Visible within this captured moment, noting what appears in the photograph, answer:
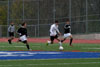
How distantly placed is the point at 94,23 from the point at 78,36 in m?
2.95

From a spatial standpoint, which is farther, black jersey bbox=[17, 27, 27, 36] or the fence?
the fence

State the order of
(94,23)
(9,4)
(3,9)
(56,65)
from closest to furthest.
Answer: (56,65)
(94,23)
(9,4)
(3,9)

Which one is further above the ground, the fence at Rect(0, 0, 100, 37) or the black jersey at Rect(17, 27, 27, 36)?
the fence at Rect(0, 0, 100, 37)

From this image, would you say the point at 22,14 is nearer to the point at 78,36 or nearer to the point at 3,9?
the point at 3,9

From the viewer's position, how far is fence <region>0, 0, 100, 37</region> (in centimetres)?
4034

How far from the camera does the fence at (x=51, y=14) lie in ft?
132

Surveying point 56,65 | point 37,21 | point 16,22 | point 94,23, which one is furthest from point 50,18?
point 56,65

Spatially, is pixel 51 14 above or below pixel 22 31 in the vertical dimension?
above

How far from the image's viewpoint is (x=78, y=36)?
135 feet

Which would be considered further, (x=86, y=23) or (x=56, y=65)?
(x=86, y=23)

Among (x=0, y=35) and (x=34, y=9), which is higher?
(x=34, y=9)

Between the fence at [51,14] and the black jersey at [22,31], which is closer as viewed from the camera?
the black jersey at [22,31]

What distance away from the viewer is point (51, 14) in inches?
1868

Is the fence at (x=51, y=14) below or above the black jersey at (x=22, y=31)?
above
